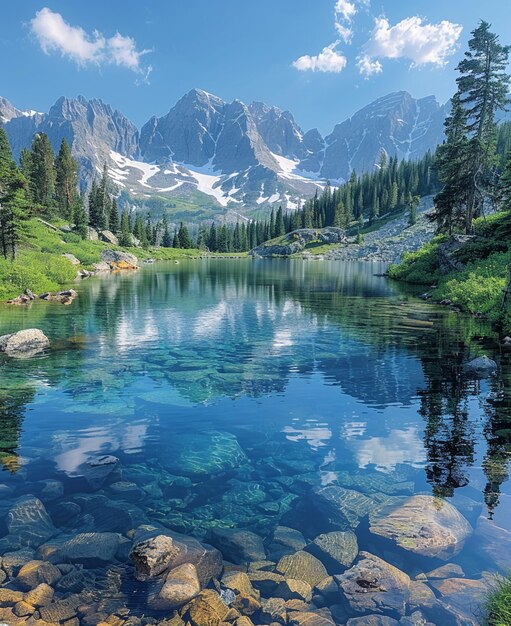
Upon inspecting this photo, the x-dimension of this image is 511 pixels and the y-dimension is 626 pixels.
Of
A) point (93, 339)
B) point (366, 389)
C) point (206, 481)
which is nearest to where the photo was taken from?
point (206, 481)

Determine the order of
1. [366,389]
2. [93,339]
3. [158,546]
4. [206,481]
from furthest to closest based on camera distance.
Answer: [93,339] → [366,389] → [206,481] → [158,546]

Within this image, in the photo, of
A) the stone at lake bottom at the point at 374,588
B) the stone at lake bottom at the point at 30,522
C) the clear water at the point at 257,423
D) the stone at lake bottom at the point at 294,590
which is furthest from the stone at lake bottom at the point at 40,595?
the stone at lake bottom at the point at 374,588

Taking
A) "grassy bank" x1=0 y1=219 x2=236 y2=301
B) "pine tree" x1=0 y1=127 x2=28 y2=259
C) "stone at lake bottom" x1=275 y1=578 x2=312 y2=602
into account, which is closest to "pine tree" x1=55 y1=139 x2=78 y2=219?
"grassy bank" x1=0 y1=219 x2=236 y2=301

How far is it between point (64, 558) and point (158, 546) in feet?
5.79

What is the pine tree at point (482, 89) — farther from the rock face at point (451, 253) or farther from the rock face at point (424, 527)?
the rock face at point (424, 527)

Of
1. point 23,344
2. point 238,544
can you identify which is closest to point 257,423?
point 238,544

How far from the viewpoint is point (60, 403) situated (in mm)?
15203

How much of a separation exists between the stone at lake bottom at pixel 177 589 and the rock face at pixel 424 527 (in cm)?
373

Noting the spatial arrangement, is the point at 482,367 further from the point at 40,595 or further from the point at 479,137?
the point at 479,137

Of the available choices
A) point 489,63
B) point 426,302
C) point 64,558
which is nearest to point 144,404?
point 64,558

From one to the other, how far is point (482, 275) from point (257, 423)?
3155cm

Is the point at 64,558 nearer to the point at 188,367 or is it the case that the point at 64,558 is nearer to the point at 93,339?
the point at 188,367

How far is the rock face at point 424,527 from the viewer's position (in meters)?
7.92

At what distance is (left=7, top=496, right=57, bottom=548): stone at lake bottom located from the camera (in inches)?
317
